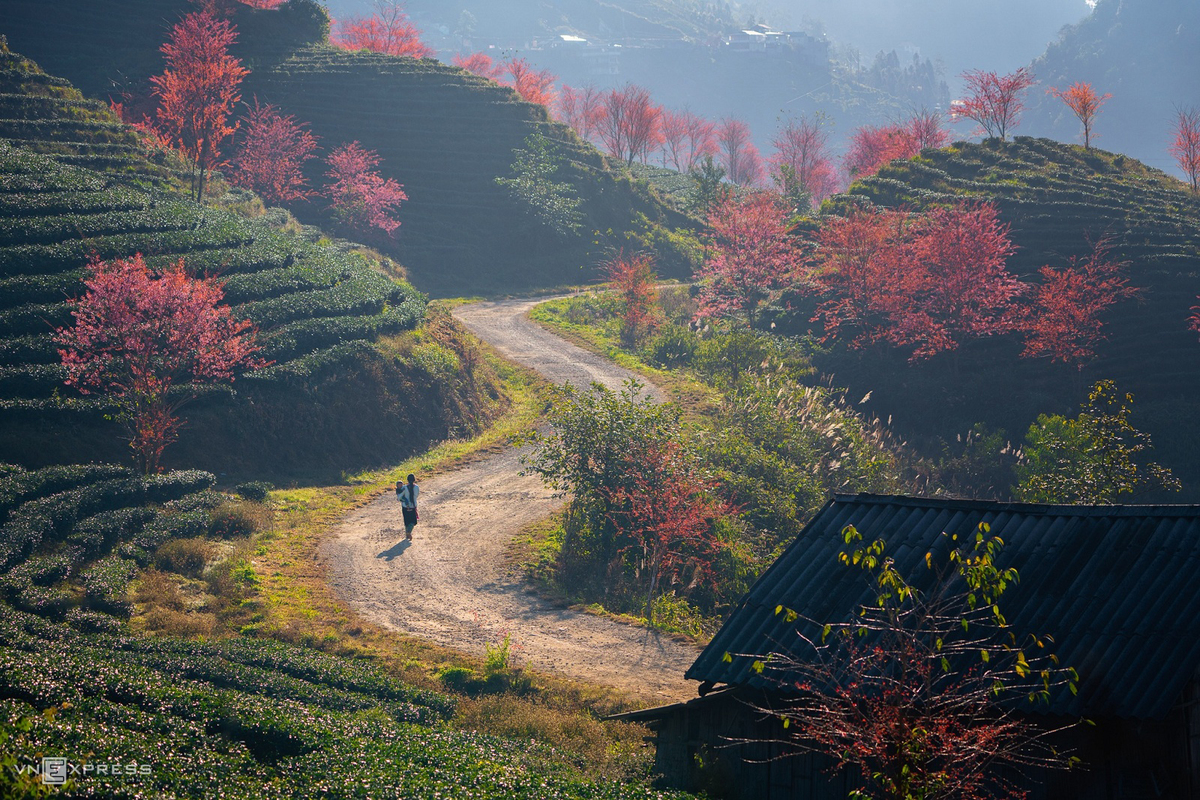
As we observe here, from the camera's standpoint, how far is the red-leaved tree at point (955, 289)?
38125 millimetres

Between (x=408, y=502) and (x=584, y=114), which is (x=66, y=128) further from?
(x=584, y=114)

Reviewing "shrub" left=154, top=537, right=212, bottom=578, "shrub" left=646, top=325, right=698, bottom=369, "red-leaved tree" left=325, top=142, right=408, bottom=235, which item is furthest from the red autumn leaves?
"shrub" left=154, top=537, right=212, bottom=578

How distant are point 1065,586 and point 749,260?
121 ft

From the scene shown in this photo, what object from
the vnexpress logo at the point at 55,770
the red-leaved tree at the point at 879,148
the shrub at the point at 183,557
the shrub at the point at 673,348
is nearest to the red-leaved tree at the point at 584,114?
the red-leaved tree at the point at 879,148

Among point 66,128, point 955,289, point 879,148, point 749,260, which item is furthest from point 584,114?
point 955,289

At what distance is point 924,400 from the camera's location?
37.3m

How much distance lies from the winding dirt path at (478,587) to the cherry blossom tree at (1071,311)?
24366 mm

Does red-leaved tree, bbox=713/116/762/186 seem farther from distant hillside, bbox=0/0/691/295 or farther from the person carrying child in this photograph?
the person carrying child

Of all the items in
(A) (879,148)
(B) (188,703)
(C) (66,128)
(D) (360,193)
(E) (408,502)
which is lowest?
(E) (408,502)

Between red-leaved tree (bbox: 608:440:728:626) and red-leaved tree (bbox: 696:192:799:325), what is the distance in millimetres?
22525

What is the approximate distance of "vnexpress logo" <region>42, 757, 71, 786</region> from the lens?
8.58m

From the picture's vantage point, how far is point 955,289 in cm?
3841

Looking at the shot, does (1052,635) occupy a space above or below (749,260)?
below

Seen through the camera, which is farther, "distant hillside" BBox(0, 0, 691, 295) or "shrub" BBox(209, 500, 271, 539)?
"distant hillside" BBox(0, 0, 691, 295)
